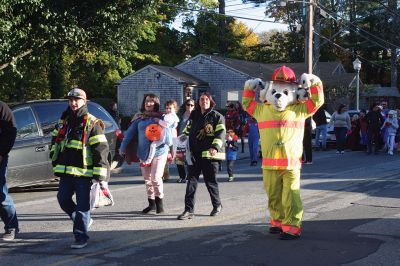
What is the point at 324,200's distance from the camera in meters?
9.77

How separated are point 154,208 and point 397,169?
8.07 m

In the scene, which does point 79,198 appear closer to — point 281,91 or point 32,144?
point 281,91

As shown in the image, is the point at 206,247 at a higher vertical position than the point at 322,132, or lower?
lower

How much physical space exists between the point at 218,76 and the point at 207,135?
32.1 m

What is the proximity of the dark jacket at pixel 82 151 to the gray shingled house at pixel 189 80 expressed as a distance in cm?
3094

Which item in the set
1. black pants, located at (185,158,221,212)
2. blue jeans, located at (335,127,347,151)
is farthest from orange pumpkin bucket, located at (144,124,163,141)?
blue jeans, located at (335,127,347,151)

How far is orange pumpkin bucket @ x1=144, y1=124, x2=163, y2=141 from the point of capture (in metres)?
8.54

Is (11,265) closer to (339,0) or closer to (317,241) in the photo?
(317,241)

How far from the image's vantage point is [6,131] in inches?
270

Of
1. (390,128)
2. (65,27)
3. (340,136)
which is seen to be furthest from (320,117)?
(65,27)

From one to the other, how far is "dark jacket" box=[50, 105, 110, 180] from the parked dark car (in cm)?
414

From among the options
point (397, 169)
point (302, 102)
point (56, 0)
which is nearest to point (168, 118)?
point (302, 102)

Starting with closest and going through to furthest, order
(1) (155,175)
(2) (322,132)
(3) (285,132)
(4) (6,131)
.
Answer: (4) (6,131)
(3) (285,132)
(1) (155,175)
(2) (322,132)

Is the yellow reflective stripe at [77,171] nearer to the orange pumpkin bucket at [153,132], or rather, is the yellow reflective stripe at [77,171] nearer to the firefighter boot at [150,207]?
the orange pumpkin bucket at [153,132]
